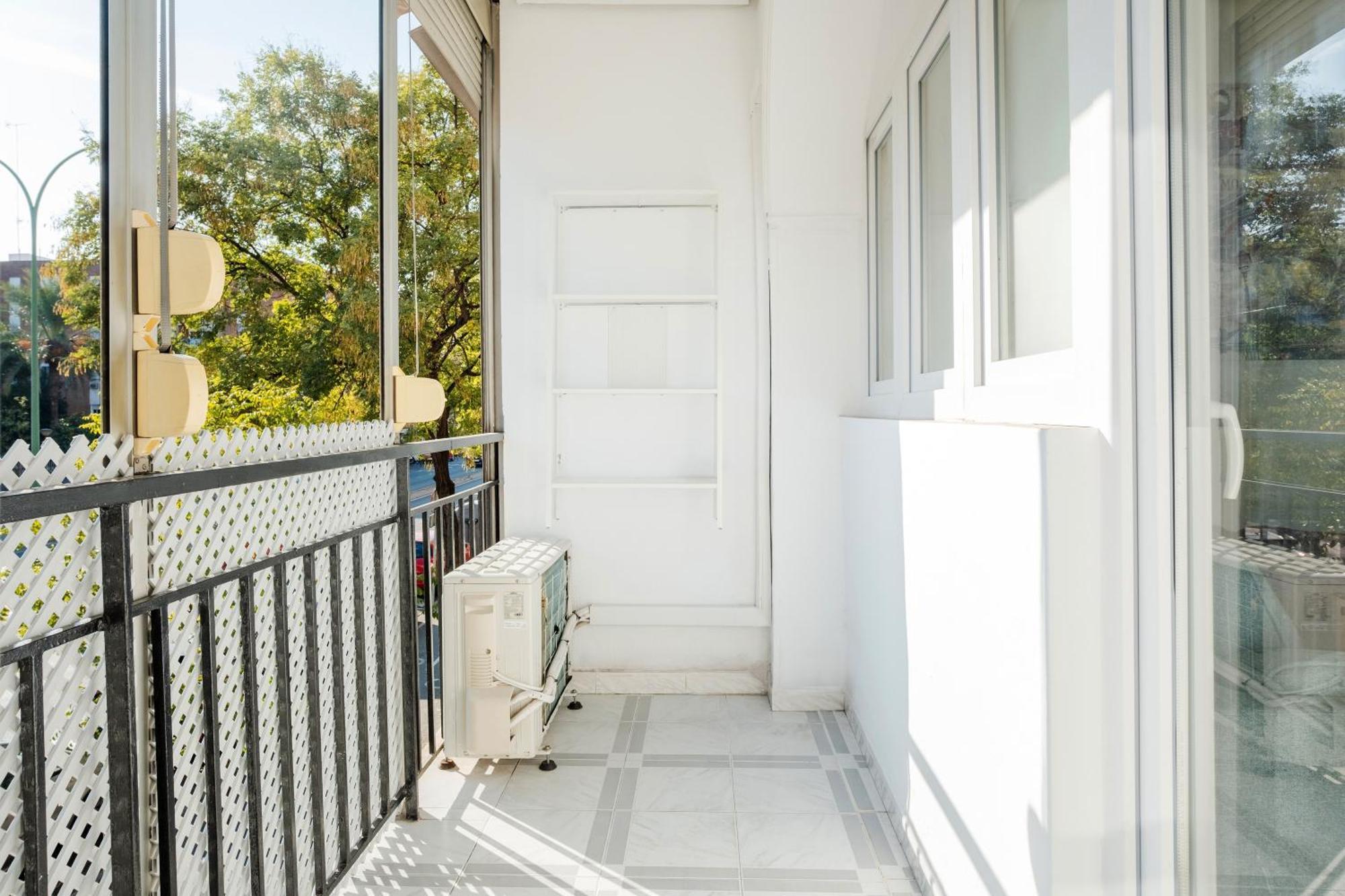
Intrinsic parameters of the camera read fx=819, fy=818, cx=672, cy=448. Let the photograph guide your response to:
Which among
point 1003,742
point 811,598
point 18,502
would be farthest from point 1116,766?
point 811,598

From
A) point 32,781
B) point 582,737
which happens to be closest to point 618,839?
point 582,737

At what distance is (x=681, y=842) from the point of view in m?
2.24

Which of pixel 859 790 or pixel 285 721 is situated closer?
pixel 285 721

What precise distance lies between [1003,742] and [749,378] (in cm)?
216

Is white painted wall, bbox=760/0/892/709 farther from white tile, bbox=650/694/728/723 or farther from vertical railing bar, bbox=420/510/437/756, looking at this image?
vertical railing bar, bbox=420/510/437/756

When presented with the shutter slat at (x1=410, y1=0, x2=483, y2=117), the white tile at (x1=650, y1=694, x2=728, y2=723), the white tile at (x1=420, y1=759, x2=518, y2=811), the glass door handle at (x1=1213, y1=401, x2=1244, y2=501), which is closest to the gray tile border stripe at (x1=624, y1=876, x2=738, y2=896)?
the white tile at (x1=420, y1=759, x2=518, y2=811)

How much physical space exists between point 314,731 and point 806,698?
1933 millimetres

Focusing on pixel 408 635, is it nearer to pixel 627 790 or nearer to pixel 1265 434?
pixel 627 790

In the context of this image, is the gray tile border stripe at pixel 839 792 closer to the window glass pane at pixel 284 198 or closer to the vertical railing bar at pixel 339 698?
the vertical railing bar at pixel 339 698

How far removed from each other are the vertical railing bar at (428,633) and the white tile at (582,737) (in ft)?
1.28

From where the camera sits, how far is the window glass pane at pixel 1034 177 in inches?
56.8

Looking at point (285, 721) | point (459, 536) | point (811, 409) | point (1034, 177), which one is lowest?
point (285, 721)

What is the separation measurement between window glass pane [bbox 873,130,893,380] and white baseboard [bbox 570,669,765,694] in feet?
4.49

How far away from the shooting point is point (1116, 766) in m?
1.22
